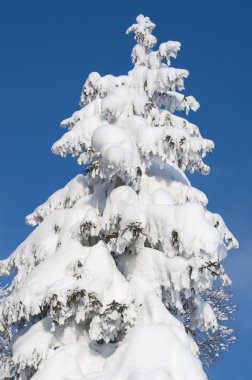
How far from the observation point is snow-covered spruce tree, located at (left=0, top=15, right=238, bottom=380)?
885 cm

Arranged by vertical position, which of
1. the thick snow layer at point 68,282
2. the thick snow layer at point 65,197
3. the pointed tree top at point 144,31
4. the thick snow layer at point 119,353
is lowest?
the thick snow layer at point 119,353

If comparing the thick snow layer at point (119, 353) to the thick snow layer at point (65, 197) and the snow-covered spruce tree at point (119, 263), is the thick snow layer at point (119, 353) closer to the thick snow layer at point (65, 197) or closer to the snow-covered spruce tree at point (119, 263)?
the snow-covered spruce tree at point (119, 263)

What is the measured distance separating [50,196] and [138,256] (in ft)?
11.8

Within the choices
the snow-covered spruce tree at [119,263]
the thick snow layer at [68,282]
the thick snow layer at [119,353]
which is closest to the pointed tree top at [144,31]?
the snow-covered spruce tree at [119,263]

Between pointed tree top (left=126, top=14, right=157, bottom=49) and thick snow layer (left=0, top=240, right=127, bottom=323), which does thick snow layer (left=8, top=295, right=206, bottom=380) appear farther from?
pointed tree top (left=126, top=14, right=157, bottom=49)

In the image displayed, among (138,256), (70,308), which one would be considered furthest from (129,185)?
A: (70,308)

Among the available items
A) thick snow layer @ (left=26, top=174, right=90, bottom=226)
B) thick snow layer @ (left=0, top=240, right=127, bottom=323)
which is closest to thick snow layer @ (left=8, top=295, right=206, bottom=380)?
thick snow layer @ (left=0, top=240, right=127, bottom=323)

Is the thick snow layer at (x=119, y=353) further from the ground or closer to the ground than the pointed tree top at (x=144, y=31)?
closer to the ground

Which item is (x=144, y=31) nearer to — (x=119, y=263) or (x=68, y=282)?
(x=119, y=263)

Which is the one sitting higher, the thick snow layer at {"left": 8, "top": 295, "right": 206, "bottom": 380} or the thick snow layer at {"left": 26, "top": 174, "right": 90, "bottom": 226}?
the thick snow layer at {"left": 26, "top": 174, "right": 90, "bottom": 226}

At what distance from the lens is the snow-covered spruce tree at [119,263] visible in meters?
8.85

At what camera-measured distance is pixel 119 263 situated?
439 inches

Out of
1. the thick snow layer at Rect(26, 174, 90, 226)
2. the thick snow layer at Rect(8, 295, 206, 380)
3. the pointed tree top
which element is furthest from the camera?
the pointed tree top

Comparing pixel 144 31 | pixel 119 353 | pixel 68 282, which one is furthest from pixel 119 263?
pixel 144 31
